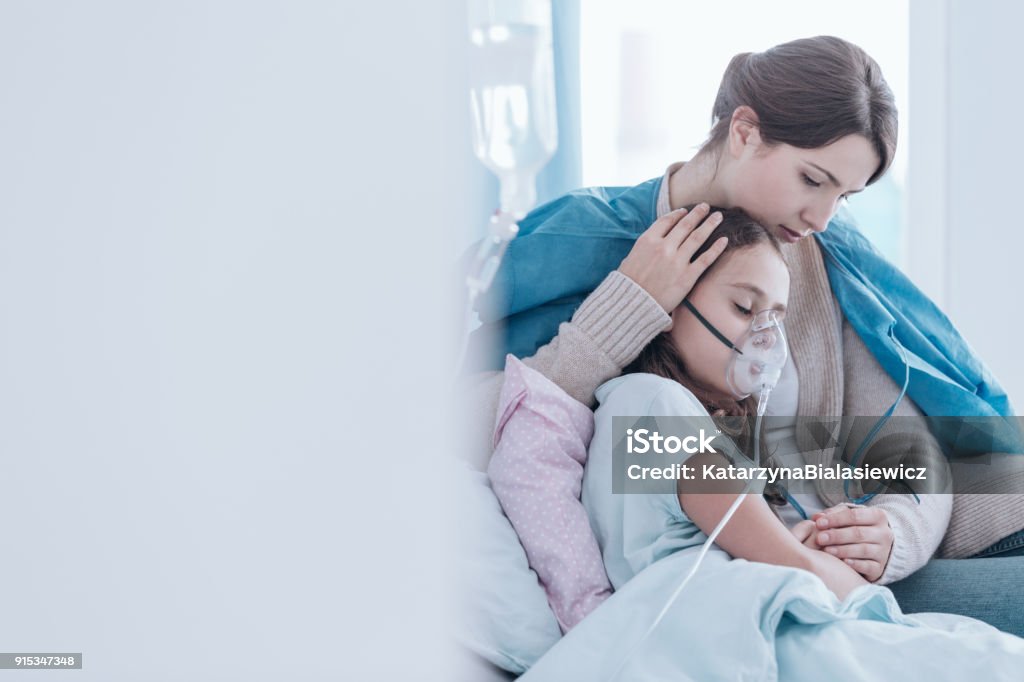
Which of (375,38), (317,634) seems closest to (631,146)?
(375,38)

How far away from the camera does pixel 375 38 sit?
2.06 ft

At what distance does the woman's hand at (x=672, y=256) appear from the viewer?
119 centimetres

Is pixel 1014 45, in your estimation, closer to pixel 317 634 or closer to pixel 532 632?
pixel 532 632

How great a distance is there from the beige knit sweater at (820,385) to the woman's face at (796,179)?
0.34 ft

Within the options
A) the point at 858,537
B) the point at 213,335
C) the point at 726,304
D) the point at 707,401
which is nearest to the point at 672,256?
the point at 726,304

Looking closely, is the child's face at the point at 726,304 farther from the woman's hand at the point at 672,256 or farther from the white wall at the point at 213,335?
the white wall at the point at 213,335

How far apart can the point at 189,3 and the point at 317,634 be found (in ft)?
1.50

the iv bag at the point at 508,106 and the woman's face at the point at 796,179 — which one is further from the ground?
the iv bag at the point at 508,106

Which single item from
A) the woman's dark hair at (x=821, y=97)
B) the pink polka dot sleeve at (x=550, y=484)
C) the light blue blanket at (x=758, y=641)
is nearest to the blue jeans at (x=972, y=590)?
the light blue blanket at (x=758, y=641)

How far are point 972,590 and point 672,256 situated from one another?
1.88 feet

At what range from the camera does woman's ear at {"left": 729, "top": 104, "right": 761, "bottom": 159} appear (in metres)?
1.31

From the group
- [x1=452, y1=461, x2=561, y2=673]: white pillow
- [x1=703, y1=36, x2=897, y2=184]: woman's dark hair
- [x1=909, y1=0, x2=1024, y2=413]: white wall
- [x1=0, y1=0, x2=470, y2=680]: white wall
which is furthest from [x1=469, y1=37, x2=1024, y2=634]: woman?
[x1=909, y1=0, x2=1024, y2=413]: white wall

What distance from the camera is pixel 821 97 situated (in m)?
1.27

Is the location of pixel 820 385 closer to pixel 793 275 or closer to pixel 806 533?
pixel 793 275
